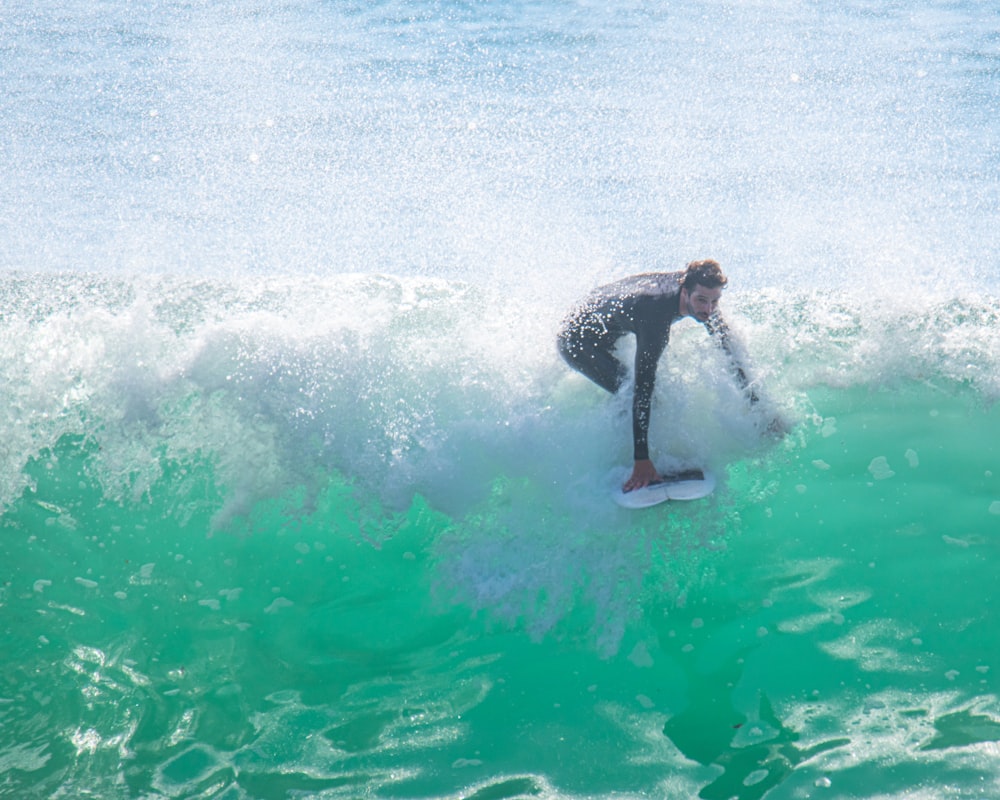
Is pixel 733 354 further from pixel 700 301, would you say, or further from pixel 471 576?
pixel 471 576

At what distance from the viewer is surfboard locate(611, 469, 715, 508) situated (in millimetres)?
4703

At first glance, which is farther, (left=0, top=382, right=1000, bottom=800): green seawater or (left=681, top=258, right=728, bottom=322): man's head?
(left=681, top=258, right=728, bottom=322): man's head

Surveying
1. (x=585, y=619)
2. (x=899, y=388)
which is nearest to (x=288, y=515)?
(x=585, y=619)

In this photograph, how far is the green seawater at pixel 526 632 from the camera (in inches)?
156

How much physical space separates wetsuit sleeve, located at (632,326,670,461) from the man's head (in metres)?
0.18

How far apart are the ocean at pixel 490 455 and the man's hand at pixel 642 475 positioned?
0.21m

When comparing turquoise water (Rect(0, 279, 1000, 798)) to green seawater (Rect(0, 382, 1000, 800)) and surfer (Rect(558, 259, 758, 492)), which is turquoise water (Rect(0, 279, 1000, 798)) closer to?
green seawater (Rect(0, 382, 1000, 800))

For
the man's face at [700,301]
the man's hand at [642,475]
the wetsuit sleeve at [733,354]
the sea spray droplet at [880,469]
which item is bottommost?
the sea spray droplet at [880,469]

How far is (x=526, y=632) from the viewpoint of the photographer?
4.71 metres

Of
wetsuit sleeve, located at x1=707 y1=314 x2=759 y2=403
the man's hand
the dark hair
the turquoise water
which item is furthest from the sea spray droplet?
the dark hair

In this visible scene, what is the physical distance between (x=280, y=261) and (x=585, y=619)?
433cm

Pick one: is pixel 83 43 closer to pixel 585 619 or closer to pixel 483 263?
pixel 483 263

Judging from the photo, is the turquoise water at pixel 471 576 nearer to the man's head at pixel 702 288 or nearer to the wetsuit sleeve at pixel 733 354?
the wetsuit sleeve at pixel 733 354

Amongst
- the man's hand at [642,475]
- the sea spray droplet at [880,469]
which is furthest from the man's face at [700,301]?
the sea spray droplet at [880,469]
